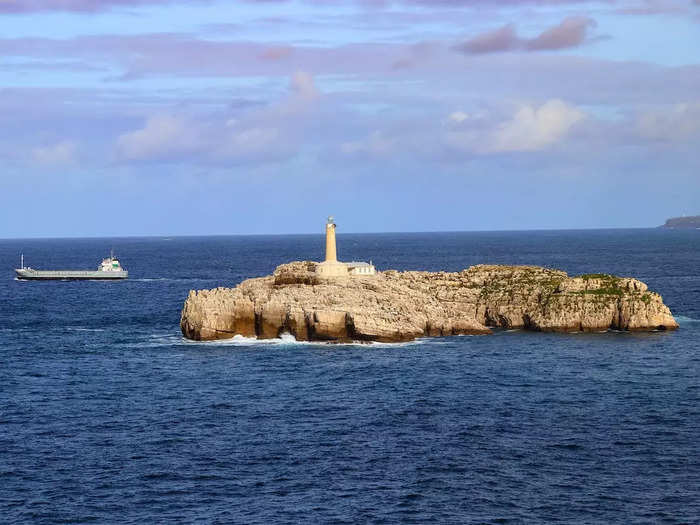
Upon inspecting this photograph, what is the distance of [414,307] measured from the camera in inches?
3696

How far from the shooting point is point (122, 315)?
115688mm

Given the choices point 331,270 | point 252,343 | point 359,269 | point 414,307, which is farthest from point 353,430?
point 359,269

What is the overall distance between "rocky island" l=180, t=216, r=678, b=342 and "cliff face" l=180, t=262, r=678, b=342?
88 mm

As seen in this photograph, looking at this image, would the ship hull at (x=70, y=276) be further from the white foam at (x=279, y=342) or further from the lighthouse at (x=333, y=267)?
the white foam at (x=279, y=342)

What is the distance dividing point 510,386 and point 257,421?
61.9 ft

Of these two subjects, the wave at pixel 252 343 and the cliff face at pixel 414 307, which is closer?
the wave at pixel 252 343

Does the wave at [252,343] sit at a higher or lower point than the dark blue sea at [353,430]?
higher

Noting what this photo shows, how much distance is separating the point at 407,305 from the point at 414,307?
865 millimetres

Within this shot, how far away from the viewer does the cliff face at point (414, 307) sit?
87750 mm

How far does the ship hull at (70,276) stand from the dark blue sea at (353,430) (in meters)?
84.1

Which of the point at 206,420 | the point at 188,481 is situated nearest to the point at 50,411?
the point at 206,420

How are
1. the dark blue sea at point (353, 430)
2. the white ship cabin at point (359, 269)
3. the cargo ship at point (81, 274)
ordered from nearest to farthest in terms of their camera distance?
the dark blue sea at point (353, 430) → the white ship cabin at point (359, 269) → the cargo ship at point (81, 274)

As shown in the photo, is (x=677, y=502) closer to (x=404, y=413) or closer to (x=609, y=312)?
(x=404, y=413)

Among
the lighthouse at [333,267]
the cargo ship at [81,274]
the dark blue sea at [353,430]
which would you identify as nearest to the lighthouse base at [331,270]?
the lighthouse at [333,267]
